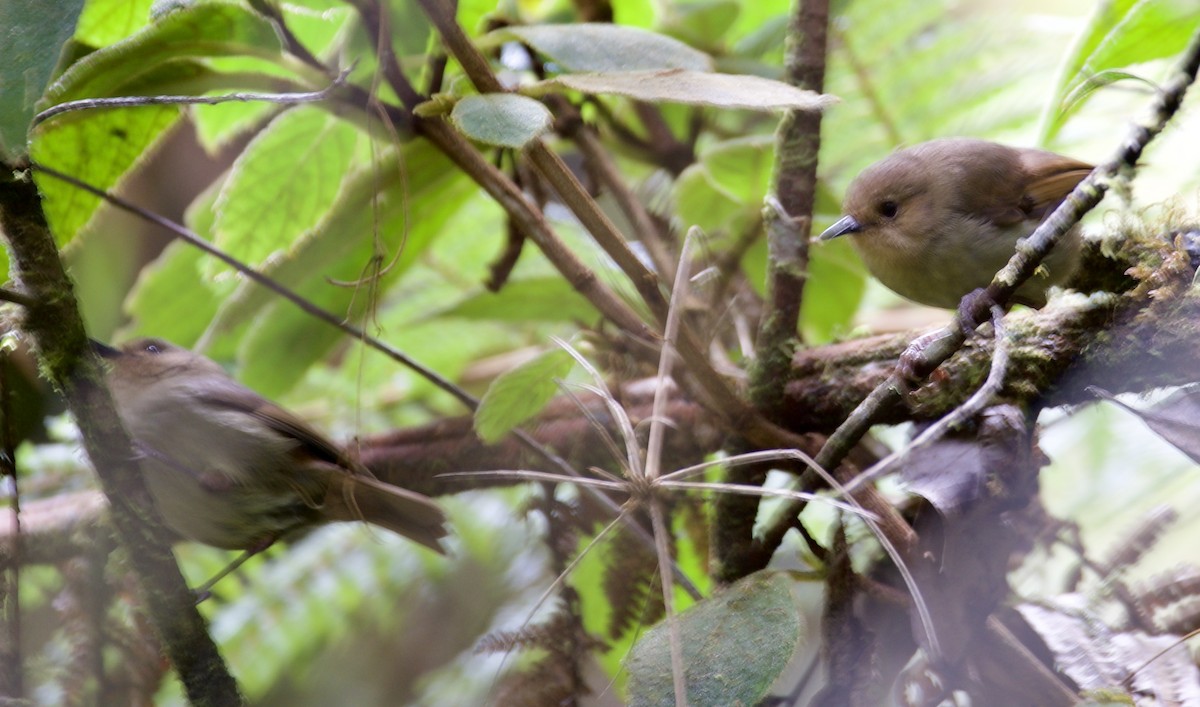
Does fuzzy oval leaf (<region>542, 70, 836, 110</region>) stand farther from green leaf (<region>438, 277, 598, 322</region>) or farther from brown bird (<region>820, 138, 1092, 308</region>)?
green leaf (<region>438, 277, 598, 322</region>)

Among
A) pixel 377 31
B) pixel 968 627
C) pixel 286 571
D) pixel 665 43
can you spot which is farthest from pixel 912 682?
pixel 286 571

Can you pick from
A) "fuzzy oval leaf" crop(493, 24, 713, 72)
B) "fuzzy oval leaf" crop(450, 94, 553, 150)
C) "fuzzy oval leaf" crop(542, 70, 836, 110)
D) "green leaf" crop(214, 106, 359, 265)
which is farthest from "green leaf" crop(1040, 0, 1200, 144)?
"green leaf" crop(214, 106, 359, 265)

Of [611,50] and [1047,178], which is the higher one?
[611,50]

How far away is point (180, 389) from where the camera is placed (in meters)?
1.34

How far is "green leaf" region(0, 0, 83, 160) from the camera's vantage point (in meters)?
0.69

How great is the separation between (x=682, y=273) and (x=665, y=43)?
0.85ft

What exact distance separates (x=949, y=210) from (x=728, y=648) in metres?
0.68


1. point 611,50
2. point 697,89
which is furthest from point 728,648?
point 611,50

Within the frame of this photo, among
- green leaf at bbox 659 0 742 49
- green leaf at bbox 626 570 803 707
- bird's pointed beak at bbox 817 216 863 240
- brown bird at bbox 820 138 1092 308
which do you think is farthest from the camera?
green leaf at bbox 659 0 742 49

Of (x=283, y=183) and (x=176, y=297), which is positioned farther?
(x=176, y=297)

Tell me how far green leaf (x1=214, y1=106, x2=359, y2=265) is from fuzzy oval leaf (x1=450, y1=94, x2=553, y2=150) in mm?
413

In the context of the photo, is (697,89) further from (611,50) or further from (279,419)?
(279,419)

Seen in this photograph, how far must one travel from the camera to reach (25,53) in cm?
71

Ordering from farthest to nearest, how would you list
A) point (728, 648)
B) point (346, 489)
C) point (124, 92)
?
point (346, 489) → point (124, 92) → point (728, 648)
